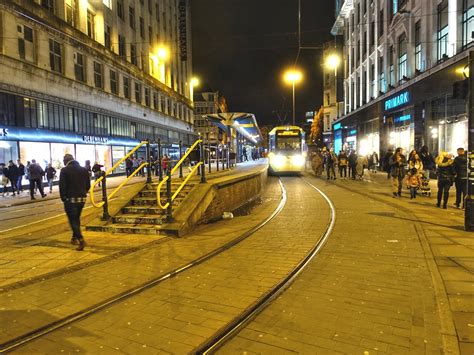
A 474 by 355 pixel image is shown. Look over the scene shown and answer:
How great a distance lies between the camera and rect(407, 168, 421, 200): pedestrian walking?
14.2 metres

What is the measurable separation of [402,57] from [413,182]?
14.5m

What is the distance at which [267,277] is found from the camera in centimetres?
555

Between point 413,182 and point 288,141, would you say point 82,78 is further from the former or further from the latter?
point 413,182

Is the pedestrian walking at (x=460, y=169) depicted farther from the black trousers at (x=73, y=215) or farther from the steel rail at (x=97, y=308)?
the black trousers at (x=73, y=215)

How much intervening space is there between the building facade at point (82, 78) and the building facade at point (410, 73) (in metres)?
14.4

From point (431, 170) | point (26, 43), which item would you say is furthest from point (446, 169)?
point (26, 43)

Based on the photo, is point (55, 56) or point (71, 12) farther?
point (71, 12)

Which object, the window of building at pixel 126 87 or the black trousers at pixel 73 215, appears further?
the window of building at pixel 126 87

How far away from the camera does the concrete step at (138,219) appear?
887 centimetres

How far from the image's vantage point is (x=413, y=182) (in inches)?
560

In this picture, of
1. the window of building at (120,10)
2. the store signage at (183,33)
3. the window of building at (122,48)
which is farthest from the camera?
the store signage at (183,33)

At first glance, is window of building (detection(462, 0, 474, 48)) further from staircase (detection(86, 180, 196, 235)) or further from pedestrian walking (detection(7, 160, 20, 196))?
pedestrian walking (detection(7, 160, 20, 196))

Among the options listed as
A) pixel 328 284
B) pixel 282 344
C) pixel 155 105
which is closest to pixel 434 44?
pixel 328 284

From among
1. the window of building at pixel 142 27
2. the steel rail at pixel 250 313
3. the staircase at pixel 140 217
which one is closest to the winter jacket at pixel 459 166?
the steel rail at pixel 250 313
